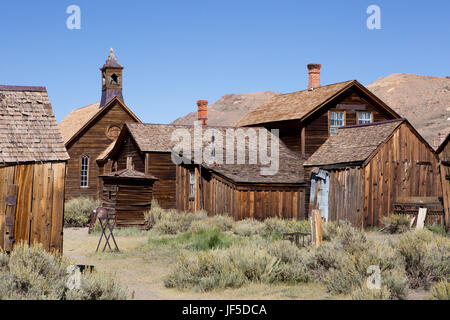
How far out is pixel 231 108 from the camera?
452 feet

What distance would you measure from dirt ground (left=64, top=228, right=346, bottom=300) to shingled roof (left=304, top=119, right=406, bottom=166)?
863 cm

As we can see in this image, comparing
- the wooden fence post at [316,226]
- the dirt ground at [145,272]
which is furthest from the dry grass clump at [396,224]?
the dirt ground at [145,272]

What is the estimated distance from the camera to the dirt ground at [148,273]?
10719mm

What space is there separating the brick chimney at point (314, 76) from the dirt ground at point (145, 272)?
650 inches

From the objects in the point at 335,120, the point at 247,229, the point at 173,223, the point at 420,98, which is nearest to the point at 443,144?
the point at 247,229

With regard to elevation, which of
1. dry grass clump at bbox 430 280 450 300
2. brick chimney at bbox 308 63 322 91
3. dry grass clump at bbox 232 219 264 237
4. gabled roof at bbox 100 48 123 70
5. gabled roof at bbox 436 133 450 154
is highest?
gabled roof at bbox 100 48 123 70

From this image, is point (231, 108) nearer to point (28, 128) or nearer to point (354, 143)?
point (354, 143)

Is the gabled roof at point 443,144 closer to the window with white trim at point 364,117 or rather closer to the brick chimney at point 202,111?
the window with white trim at point 364,117

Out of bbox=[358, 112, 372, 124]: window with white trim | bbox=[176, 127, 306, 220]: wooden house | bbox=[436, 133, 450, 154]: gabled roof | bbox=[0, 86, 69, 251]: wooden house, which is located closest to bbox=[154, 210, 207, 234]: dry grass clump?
bbox=[176, 127, 306, 220]: wooden house

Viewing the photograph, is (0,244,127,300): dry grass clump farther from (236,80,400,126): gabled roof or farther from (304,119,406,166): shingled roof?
(236,80,400,126): gabled roof

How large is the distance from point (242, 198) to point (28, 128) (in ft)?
49.2

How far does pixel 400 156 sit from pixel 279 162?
8040 mm

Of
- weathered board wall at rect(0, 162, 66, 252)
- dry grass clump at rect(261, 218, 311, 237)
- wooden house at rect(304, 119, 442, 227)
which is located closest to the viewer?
weathered board wall at rect(0, 162, 66, 252)

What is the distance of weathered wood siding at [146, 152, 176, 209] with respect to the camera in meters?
30.2
